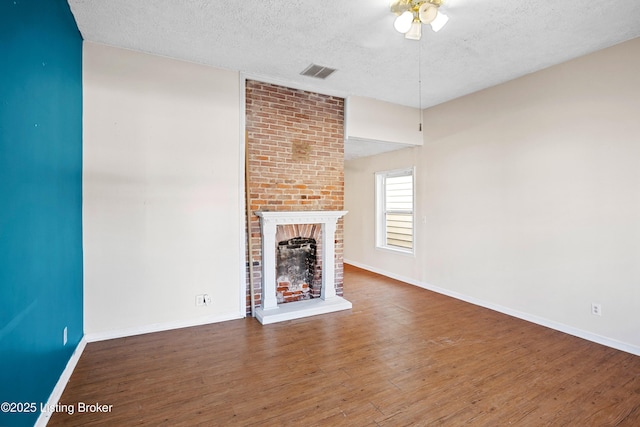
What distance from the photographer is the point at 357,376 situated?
241 cm

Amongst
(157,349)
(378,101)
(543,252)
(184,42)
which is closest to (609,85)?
(543,252)

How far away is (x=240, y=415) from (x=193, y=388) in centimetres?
51

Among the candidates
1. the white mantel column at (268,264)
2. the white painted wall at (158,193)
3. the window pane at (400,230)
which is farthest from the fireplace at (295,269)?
the window pane at (400,230)

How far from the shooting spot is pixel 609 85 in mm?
2957

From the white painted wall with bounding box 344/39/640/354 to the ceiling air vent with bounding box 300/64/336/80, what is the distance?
79.0 inches

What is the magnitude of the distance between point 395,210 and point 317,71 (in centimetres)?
302

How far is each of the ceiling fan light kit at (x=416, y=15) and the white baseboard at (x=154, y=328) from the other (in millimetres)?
3269

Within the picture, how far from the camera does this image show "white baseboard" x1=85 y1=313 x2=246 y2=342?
3.00 m

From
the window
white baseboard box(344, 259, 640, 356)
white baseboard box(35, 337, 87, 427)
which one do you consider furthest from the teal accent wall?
the window

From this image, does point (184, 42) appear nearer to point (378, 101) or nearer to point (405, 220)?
point (378, 101)

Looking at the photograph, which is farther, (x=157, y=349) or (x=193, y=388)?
(x=157, y=349)

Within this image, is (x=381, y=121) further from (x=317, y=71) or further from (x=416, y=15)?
(x=416, y=15)

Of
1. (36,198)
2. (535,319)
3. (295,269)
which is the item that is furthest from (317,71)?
(535,319)

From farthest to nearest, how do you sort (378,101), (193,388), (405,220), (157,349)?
1. (405,220)
2. (378,101)
3. (157,349)
4. (193,388)
